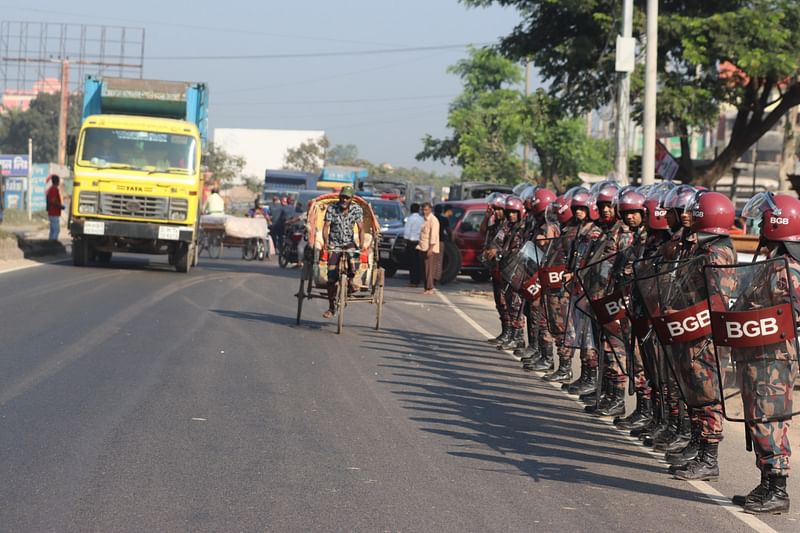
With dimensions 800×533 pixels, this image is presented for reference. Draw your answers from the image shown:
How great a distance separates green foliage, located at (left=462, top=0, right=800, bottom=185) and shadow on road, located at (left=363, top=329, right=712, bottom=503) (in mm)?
14285

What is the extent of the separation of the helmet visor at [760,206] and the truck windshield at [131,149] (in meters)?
18.1

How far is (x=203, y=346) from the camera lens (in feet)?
45.8

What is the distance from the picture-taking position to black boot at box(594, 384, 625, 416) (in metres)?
10.9

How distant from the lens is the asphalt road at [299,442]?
6797 mm

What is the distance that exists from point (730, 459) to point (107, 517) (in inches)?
195

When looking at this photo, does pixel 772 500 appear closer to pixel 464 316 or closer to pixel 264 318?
pixel 264 318

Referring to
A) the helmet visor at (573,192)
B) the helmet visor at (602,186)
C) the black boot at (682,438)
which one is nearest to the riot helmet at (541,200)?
the helmet visor at (573,192)

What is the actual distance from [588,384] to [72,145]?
15.4 m

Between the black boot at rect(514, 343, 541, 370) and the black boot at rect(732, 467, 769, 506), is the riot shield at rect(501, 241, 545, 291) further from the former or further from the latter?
the black boot at rect(732, 467, 769, 506)

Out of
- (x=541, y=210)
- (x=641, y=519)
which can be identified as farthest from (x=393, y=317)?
(x=641, y=519)

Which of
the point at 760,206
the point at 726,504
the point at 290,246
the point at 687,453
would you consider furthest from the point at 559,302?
the point at 290,246

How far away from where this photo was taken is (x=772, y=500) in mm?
7414

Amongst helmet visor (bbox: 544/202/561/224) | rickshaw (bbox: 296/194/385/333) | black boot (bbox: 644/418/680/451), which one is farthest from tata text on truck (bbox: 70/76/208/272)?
black boot (bbox: 644/418/680/451)

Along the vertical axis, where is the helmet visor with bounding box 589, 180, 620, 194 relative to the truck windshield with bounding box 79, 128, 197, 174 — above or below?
below
